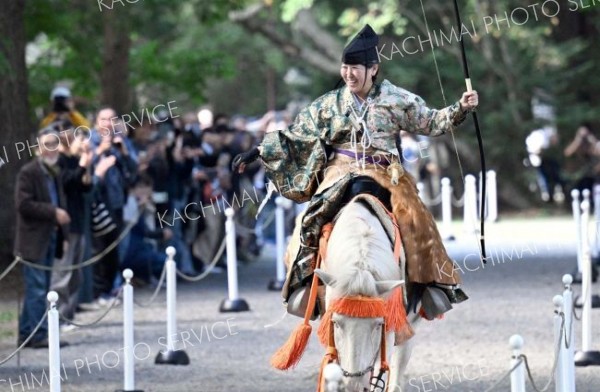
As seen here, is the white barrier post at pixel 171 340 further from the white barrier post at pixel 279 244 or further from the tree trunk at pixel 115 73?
the tree trunk at pixel 115 73

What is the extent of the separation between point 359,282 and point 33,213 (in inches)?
A: 245

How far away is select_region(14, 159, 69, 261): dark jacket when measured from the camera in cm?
1395

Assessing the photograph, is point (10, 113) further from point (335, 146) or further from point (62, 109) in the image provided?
point (335, 146)

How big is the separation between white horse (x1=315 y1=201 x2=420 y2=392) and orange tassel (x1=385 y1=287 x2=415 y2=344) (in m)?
0.06

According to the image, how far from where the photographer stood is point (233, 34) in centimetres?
4606

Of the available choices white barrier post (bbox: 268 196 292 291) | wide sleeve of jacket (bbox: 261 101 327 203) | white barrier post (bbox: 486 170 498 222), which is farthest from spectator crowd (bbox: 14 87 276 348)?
white barrier post (bbox: 486 170 498 222)

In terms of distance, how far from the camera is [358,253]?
28.5 feet

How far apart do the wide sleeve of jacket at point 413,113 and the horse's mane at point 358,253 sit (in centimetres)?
84

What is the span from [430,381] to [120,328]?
192 inches

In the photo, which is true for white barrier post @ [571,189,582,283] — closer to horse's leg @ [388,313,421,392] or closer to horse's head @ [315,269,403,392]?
horse's leg @ [388,313,421,392]

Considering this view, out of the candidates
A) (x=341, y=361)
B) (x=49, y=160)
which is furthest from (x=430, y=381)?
(x=49, y=160)

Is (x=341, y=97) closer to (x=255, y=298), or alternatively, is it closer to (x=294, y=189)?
(x=294, y=189)

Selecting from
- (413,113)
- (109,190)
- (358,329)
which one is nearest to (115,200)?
(109,190)

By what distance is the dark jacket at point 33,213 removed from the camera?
1395 cm
